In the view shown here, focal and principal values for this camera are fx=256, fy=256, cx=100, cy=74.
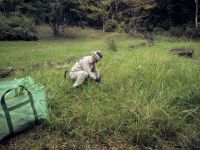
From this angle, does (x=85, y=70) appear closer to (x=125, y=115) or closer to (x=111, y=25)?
(x=125, y=115)

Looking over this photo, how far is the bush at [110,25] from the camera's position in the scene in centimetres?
1852

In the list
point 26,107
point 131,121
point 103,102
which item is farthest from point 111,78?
point 26,107

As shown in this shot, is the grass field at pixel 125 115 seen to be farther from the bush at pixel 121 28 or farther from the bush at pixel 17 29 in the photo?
the bush at pixel 121 28

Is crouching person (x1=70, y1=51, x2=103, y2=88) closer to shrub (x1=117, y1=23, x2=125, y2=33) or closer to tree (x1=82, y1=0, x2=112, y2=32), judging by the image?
shrub (x1=117, y1=23, x2=125, y2=33)

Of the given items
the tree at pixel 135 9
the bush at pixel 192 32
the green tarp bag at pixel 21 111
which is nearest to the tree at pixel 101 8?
the tree at pixel 135 9

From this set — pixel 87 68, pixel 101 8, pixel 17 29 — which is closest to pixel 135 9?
pixel 101 8

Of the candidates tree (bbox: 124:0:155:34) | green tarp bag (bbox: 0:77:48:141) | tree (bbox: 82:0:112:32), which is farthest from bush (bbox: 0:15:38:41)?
green tarp bag (bbox: 0:77:48:141)

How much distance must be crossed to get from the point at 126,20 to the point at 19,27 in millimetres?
8135

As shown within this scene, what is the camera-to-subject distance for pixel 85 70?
13.8ft

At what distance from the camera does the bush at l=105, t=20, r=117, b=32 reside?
729 inches

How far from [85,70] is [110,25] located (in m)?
15.2

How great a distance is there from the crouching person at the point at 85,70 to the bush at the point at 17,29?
1072cm

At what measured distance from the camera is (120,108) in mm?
3309

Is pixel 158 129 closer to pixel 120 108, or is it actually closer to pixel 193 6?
pixel 120 108
